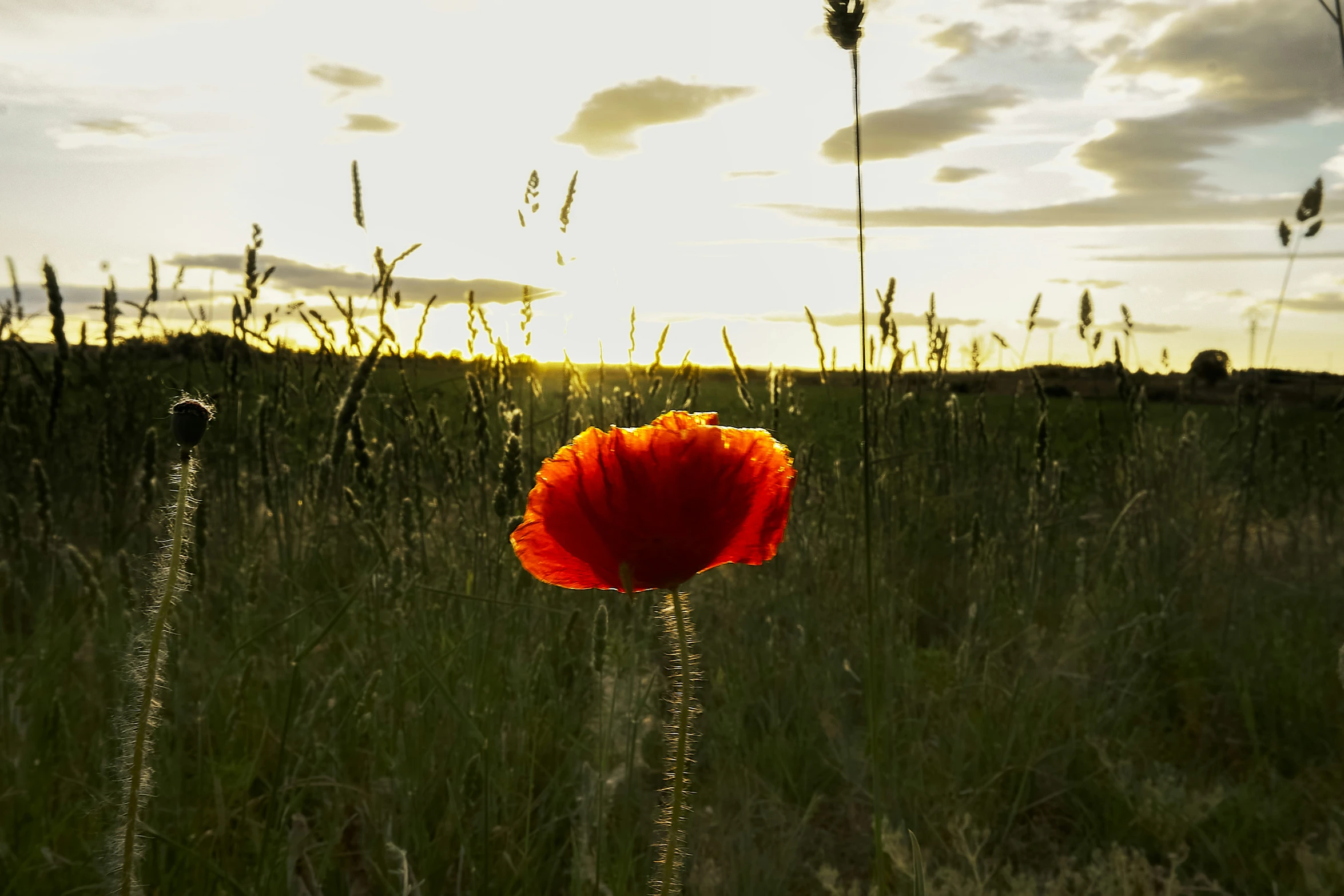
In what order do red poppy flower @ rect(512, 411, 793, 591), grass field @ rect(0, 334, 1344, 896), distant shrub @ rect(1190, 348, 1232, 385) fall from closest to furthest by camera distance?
red poppy flower @ rect(512, 411, 793, 591) < grass field @ rect(0, 334, 1344, 896) < distant shrub @ rect(1190, 348, 1232, 385)

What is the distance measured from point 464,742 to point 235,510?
2120mm

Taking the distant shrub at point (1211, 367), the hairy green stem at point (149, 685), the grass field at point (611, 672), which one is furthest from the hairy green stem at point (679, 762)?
the distant shrub at point (1211, 367)

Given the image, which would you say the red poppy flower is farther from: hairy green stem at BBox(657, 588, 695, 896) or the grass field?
the grass field

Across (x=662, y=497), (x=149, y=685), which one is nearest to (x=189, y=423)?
(x=149, y=685)

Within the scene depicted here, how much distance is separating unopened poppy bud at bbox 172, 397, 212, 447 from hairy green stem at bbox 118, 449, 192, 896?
3 centimetres

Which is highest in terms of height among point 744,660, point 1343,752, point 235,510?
point 235,510

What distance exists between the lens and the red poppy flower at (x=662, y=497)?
96cm

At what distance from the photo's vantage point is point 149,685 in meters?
0.78

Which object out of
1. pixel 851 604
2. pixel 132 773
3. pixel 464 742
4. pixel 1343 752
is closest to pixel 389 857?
pixel 464 742

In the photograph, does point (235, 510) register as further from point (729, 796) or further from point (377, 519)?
point (729, 796)

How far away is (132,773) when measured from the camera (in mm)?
830

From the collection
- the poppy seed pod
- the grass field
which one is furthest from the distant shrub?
the poppy seed pod

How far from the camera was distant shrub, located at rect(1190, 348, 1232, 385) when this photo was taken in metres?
5.06

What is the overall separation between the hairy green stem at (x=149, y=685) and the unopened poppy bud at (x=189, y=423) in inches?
1.1
